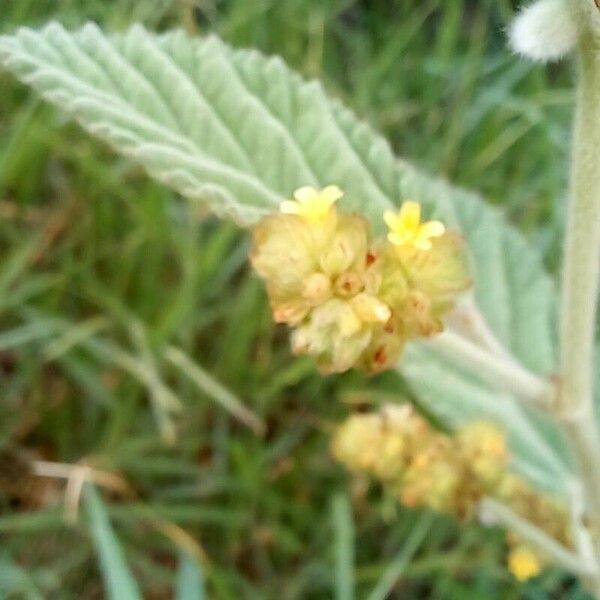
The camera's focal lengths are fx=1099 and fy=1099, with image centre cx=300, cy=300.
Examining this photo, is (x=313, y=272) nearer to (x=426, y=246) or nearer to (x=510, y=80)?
(x=426, y=246)

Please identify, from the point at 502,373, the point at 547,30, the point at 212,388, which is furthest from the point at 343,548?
the point at 547,30

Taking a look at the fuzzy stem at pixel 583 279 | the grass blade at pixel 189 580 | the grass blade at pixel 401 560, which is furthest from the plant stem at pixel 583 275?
the grass blade at pixel 189 580

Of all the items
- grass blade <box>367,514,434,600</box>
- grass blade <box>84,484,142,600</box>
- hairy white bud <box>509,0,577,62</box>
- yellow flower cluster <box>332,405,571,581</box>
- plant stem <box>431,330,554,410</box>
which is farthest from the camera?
grass blade <box>367,514,434,600</box>

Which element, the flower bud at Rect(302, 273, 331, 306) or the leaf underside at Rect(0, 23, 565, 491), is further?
the leaf underside at Rect(0, 23, 565, 491)

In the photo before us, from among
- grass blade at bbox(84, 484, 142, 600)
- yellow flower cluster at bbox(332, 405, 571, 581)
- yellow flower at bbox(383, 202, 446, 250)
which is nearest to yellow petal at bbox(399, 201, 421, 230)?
yellow flower at bbox(383, 202, 446, 250)

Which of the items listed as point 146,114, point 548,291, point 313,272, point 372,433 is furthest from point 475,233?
point 313,272

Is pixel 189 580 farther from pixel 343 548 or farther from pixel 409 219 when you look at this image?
pixel 409 219

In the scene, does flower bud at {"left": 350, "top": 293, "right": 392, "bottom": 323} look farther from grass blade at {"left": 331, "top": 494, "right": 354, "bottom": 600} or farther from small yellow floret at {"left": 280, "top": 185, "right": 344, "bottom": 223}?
grass blade at {"left": 331, "top": 494, "right": 354, "bottom": 600}
